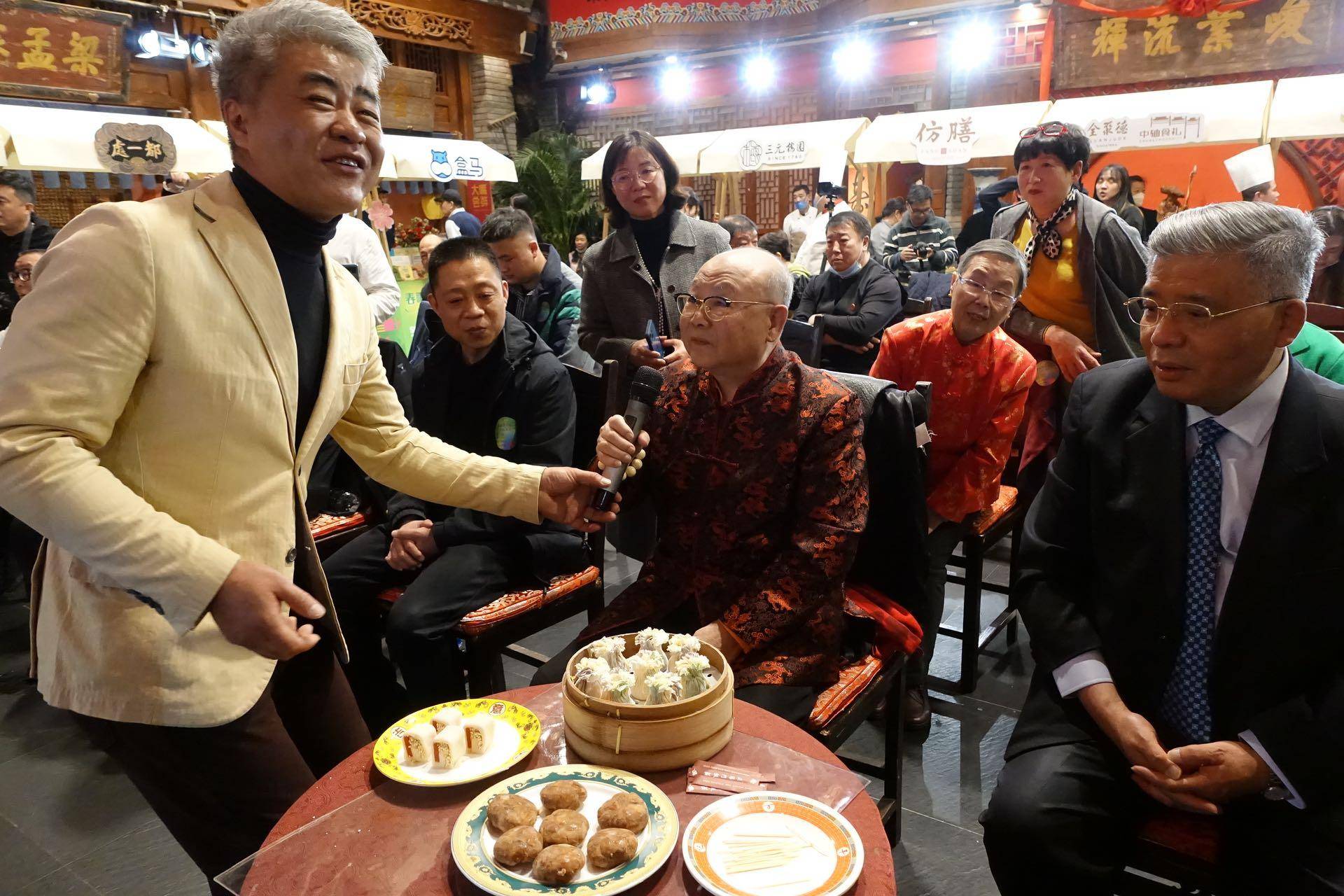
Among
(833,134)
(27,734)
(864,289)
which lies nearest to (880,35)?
(833,134)

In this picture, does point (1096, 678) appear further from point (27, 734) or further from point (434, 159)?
point (434, 159)

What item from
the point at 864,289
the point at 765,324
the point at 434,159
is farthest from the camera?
the point at 434,159

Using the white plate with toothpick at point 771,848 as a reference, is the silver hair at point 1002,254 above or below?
above

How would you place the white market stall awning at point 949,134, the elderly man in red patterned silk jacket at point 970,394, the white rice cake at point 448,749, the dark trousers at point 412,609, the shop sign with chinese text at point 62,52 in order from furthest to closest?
the shop sign with chinese text at point 62,52 → the white market stall awning at point 949,134 → the elderly man in red patterned silk jacket at point 970,394 → the dark trousers at point 412,609 → the white rice cake at point 448,749

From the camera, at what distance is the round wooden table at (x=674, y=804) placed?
1.12 m

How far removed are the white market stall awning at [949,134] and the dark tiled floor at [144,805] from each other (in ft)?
20.2

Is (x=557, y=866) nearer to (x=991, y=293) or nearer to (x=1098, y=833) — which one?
(x=1098, y=833)

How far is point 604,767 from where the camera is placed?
1.33m

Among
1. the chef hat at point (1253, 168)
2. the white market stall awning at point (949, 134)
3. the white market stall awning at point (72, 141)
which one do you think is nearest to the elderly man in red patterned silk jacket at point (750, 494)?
the chef hat at point (1253, 168)

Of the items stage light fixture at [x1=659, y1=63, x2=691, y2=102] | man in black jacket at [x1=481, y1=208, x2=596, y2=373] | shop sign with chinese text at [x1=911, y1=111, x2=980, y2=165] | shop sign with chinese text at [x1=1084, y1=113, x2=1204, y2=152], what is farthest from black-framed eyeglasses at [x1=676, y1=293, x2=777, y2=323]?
stage light fixture at [x1=659, y1=63, x2=691, y2=102]

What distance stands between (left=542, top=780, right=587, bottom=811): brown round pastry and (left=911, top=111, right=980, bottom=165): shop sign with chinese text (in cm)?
816

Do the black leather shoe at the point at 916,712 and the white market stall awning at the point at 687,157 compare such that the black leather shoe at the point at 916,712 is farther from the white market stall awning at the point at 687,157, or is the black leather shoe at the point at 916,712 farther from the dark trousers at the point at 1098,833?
the white market stall awning at the point at 687,157

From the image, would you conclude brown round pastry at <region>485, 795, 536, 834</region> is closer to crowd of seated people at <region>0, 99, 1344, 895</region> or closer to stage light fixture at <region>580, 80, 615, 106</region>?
crowd of seated people at <region>0, 99, 1344, 895</region>

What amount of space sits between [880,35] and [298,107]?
1282cm
